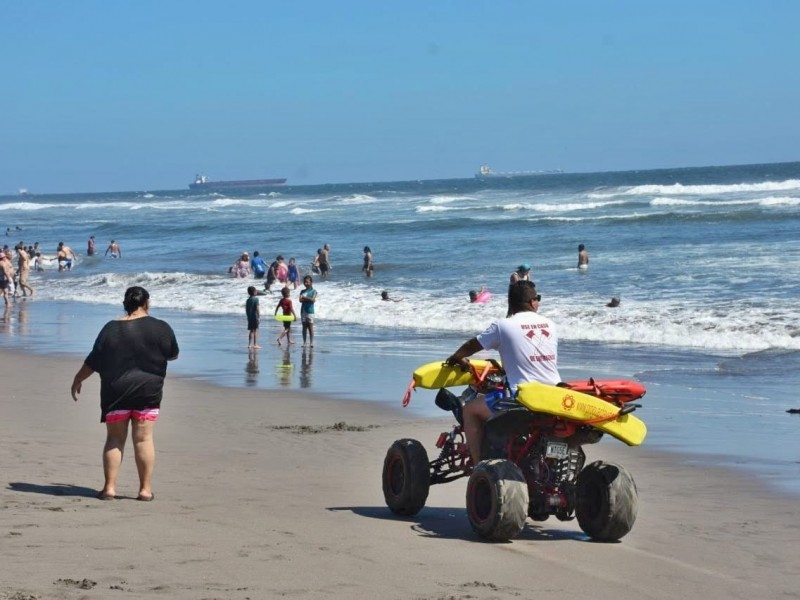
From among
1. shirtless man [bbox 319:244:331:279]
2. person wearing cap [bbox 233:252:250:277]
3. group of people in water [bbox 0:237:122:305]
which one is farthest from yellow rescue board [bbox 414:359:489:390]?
person wearing cap [bbox 233:252:250:277]

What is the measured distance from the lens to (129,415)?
284 inches

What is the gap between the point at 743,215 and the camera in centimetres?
5288

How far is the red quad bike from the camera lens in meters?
6.33

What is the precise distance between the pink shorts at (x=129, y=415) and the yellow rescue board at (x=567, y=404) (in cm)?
230

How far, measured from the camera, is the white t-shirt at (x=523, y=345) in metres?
6.57

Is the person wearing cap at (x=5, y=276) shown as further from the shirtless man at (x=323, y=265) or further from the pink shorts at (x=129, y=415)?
the pink shorts at (x=129, y=415)

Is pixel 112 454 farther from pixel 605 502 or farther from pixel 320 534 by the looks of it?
pixel 605 502

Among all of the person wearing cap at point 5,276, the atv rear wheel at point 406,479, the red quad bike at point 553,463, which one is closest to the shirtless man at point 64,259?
the person wearing cap at point 5,276

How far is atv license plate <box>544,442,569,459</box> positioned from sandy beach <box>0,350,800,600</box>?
49 centimetres

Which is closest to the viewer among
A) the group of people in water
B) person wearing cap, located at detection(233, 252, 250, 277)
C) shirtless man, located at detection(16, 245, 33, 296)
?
the group of people in water

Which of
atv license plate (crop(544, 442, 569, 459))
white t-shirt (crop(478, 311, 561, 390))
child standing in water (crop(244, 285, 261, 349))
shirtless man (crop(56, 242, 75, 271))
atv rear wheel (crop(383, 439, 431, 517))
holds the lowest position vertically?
shirtless man (crop(56, 242, 75, 271))

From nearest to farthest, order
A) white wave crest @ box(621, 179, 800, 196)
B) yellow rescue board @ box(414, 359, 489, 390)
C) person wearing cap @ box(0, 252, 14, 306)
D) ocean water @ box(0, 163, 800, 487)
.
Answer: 1. yellow rescue board @ box(414, 359, 489, 390)
2. ocean water @ box(0, 163, 800, 487)
3. person wearing cap @ box(0, 252, 14, 306)
4. white wave crest @ box(621, 179, 800, 196)

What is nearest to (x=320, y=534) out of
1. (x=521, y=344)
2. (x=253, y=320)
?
(x=521, y=344)

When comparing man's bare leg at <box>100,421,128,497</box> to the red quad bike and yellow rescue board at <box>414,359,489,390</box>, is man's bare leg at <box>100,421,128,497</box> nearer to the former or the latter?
yellow rescue board at <box>414,359,489,390</box>
